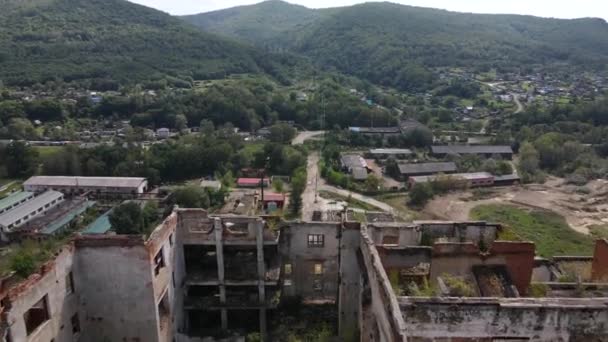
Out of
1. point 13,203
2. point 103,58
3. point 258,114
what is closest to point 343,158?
point 258,114

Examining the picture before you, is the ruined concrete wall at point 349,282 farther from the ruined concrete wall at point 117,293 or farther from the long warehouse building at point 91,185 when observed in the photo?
the long warehouse building at point 91,185

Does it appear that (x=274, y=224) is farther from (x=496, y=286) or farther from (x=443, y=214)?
(x=443, y=214)

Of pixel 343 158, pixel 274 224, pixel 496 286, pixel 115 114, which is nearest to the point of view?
pixel 496 286

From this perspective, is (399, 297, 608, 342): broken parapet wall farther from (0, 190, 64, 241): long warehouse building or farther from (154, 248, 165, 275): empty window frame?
(0, 190, 64, 241): long warehouse building

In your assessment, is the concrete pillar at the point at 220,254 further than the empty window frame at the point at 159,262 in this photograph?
Yes

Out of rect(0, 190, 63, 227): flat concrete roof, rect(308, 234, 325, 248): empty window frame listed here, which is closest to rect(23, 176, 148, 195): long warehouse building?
rect(0, 190, 63, 227): flat concrete roof

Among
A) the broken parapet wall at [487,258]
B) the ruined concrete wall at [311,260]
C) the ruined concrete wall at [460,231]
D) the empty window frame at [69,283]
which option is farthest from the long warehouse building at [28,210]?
the broken parapet wall at [487,258]
